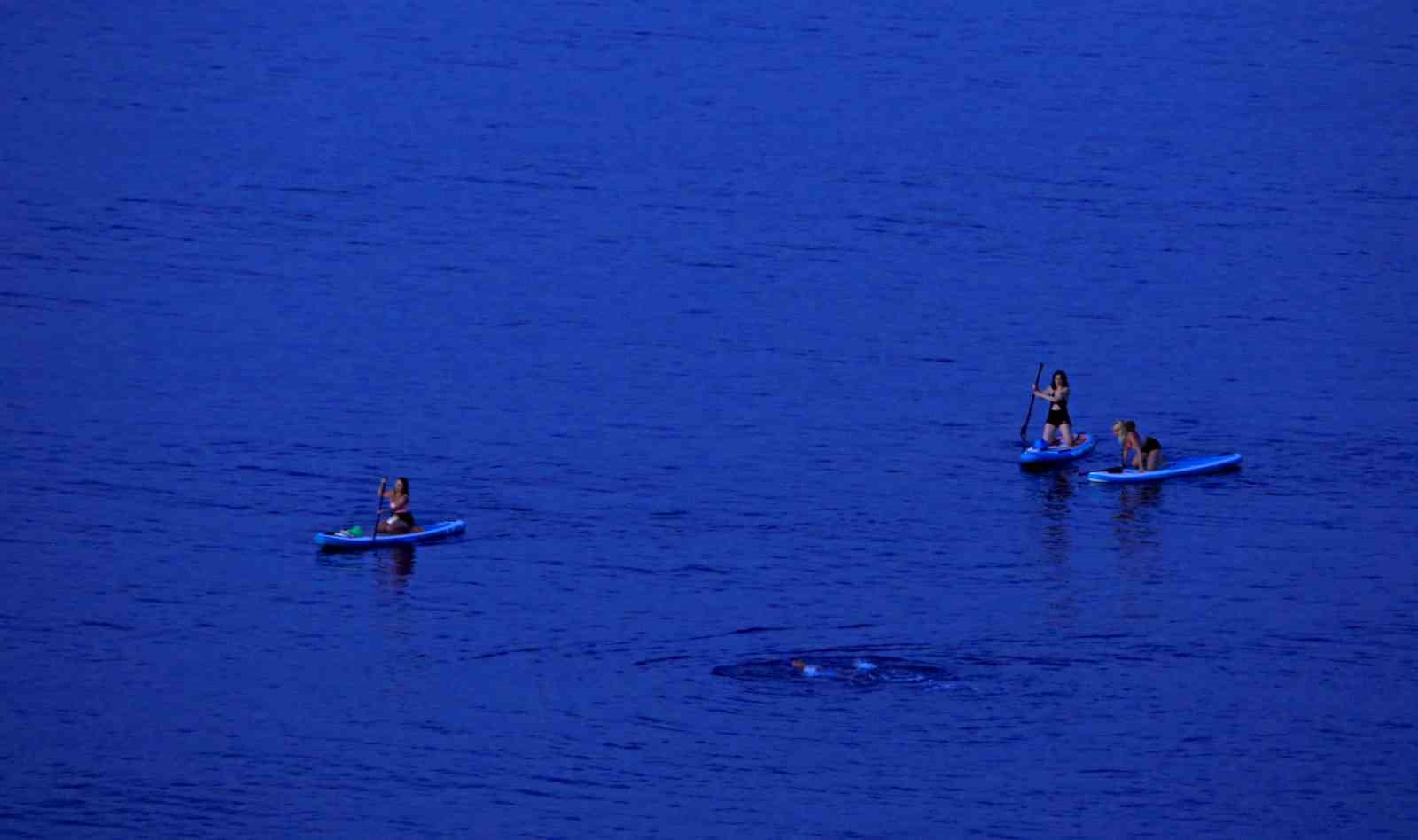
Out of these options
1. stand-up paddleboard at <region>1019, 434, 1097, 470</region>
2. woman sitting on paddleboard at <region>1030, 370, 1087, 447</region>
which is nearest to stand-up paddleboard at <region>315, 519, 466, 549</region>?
stand-up paddleboard at <region>1019, 434, 1097, 470</region>

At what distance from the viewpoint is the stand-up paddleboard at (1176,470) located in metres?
36.9

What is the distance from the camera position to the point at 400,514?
32938mm

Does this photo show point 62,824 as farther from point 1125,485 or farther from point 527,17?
point 527,17

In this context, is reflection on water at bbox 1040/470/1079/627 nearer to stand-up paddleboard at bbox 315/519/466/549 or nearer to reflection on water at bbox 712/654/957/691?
reflection on water at bbox 712/654/957/691

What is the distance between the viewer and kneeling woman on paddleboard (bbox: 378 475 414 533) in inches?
1293

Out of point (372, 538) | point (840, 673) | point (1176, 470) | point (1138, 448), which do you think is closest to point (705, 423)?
point (1138, 448)

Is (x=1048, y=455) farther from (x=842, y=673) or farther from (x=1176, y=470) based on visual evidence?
(x=842, y=673)

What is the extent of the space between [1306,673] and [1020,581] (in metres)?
4.85

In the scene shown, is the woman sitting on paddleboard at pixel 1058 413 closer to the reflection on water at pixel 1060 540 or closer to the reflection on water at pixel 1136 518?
the reflection on water at pixel 1060 540

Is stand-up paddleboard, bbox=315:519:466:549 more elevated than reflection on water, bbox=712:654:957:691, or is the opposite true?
stand-up paddleboard, bbox=315:519:466:549

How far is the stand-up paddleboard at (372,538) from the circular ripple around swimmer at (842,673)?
673 cm

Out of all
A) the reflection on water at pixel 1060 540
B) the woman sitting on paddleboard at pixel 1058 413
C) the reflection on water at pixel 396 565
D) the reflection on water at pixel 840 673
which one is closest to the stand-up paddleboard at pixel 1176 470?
the reflection on water at pixel 1060 540

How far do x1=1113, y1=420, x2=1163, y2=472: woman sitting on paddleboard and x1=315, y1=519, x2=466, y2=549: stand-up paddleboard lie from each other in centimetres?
1152

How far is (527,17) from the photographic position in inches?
3366
